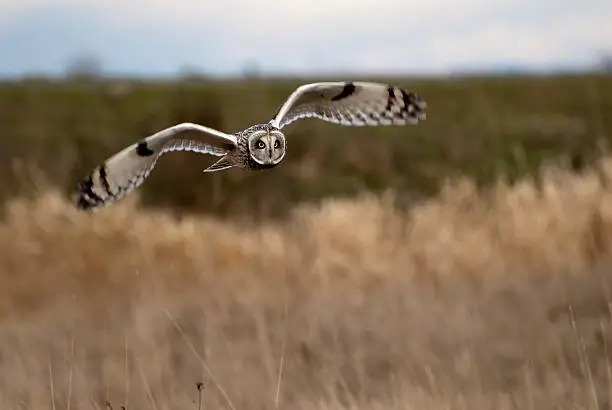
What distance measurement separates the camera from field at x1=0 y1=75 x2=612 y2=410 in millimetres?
4867

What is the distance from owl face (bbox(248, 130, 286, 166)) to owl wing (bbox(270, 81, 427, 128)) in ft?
1.13

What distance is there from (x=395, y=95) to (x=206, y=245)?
257 inches

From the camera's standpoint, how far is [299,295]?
756cm

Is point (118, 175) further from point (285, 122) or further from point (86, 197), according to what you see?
point (285, 122)

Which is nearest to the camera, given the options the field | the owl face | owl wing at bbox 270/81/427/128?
the owl face

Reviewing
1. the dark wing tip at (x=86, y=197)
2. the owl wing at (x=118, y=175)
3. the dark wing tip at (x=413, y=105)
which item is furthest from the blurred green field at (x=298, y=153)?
the dark wing tip at (x=86, y=197)

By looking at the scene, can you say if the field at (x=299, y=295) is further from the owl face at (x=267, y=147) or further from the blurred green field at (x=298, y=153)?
the owl face at (x=267, y=147)

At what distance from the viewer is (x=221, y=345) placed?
20.4 feet

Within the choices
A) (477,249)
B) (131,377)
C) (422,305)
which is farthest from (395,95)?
(477,249)

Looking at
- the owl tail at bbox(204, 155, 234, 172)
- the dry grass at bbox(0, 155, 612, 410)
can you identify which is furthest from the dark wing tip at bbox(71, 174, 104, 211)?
the dry grass at bbox(0, 155, 612, 410)

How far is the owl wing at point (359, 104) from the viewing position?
2.01 metres

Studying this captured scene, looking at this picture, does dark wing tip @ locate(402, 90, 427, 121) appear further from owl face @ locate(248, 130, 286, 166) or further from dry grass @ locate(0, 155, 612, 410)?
dry grass @ locate(0, 155, 612, 410)

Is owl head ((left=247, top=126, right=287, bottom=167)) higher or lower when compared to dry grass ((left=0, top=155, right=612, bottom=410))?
higher

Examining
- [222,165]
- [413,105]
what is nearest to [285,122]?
[222,165]
